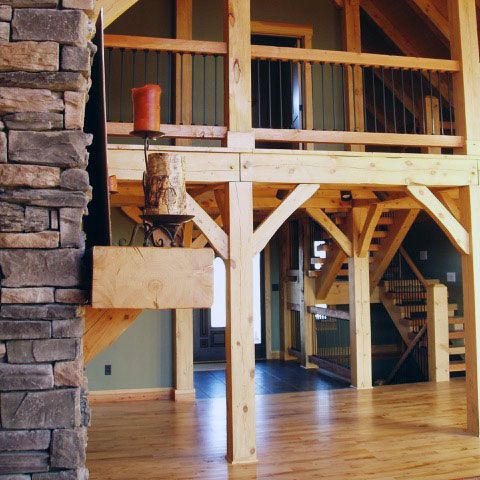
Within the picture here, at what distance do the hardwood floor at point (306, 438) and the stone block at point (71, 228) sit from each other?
9.25 feet

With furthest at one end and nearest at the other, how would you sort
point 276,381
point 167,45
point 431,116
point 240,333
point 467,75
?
point 276,381, point 431,116, point 467,75, point 167,45, point 240,333

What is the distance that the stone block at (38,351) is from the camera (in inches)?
83.7

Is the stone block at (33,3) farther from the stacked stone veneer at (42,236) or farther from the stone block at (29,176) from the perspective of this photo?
the stone block at (29,176)

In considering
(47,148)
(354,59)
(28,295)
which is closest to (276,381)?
(354,59)

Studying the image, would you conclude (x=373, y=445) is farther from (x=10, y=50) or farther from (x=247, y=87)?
(x=10, y=50)

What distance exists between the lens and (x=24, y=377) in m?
2.11

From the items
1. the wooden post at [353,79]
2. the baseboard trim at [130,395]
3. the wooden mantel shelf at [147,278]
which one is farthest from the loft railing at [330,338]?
the wooden mantel shelf at [147,278]

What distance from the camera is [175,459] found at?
4.86m

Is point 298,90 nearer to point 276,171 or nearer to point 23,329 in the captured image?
point 276,171

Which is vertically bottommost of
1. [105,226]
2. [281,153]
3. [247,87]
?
[105,226]

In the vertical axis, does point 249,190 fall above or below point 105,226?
above

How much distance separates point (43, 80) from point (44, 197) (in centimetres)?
43

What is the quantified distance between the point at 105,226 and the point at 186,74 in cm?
487

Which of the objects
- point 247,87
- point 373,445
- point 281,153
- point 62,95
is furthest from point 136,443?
point 62,95
